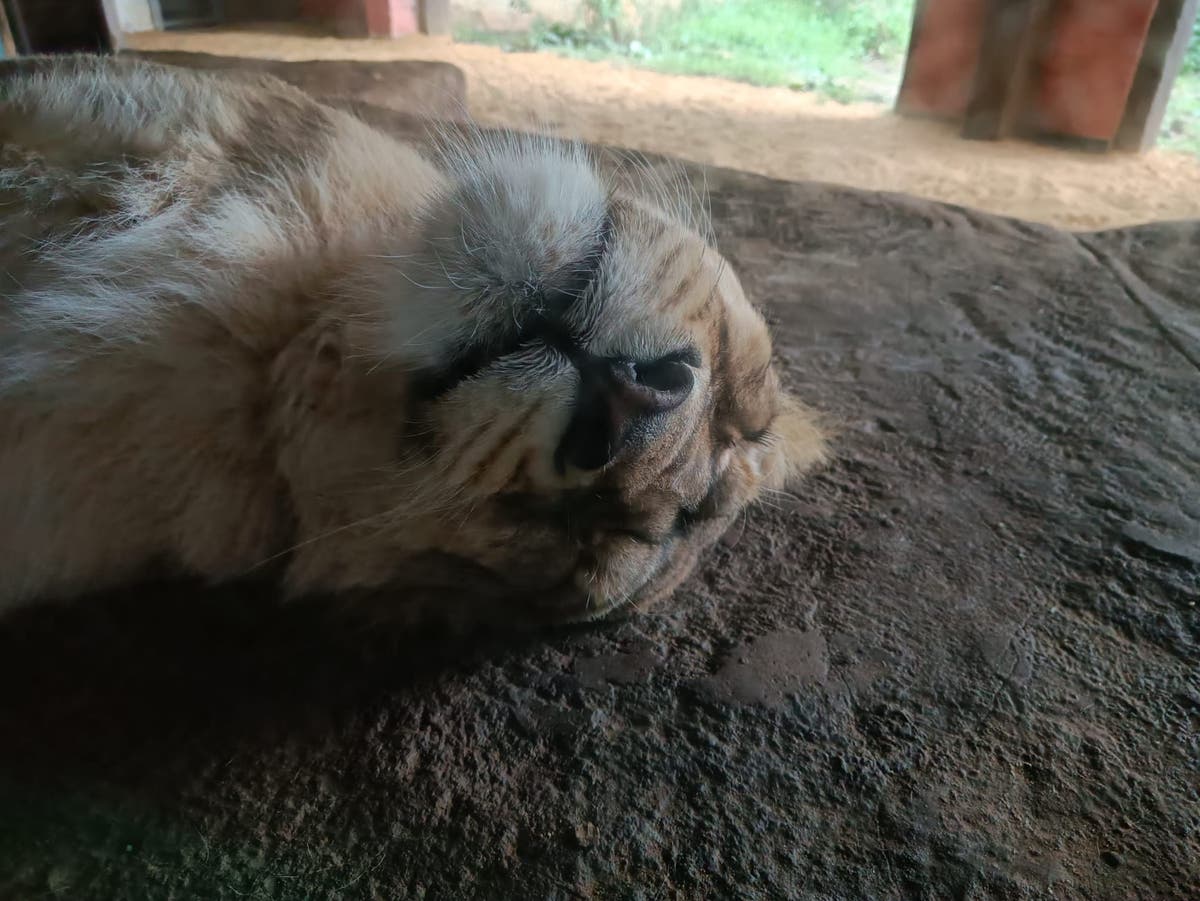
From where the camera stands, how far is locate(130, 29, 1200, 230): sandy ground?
4.12m

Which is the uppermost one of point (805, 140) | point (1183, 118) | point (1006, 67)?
point (1006, 67)

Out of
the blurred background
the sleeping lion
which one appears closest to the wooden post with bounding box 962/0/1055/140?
the blurred background

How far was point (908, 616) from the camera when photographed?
149 cm

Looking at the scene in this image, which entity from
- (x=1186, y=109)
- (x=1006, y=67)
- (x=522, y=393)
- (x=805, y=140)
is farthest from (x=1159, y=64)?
(x=522, y=393)

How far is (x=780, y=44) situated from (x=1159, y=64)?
169cm

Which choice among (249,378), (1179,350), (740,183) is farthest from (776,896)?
(740,183)

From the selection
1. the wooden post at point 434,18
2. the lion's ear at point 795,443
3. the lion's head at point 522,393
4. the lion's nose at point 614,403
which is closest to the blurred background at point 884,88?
the wooden post at point 434,18

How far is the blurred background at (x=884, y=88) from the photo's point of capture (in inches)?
167

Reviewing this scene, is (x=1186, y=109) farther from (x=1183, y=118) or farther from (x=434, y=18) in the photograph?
(x=434, y=18)

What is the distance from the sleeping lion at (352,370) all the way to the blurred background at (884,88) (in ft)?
9.19

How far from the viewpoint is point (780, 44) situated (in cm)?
455

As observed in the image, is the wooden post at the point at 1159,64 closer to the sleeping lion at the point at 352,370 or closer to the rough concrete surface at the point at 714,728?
the rough concrete surface at the point at 714,728

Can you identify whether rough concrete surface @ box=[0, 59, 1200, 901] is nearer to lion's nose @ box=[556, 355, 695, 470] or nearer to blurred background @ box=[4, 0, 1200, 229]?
lion's nose @ box=[556, 355, 695, 470]

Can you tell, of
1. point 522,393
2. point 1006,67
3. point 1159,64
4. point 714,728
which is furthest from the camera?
point 1006,67
